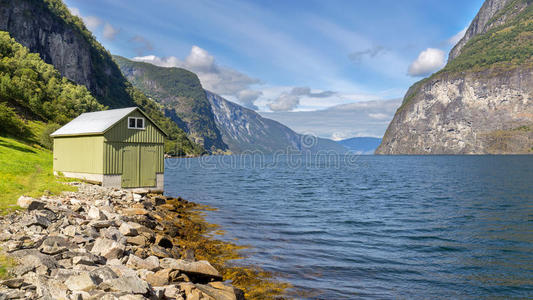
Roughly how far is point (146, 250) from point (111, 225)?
9.11ft

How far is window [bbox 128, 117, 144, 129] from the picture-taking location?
112 feet

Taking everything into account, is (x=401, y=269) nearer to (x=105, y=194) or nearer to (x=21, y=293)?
(x=21, y=293)

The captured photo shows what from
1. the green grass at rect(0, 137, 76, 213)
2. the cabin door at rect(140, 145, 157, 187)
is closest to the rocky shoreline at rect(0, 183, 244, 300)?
the green grass at rect(0, 137, 76, 213)

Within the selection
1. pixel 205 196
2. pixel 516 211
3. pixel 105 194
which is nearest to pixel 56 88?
pixel 205 196

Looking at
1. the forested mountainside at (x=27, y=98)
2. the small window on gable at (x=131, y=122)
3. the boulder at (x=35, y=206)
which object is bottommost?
the boulder at (x=35, y=206)

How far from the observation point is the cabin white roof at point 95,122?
3362 cm

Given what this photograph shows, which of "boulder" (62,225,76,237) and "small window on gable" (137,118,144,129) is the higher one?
"small window on gable" (137,118,144,129)

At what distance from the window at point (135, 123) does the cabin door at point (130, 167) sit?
1.90 metres

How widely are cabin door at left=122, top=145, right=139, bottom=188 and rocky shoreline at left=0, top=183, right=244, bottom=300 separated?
12.8 m

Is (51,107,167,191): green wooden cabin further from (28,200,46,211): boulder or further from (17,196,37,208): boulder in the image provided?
(28,200,46,211): boulder

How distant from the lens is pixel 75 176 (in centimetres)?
3569

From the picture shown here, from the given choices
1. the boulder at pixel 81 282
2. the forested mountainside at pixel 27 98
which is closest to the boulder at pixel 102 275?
the boulder at pixel 81 282

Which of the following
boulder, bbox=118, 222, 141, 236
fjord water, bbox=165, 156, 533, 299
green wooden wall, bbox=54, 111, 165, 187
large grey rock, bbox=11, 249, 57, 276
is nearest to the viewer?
large grey rock, bbox=11, 249, 57, 276

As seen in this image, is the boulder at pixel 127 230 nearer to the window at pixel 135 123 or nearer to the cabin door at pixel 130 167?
the cabin door at pixel 130 167
